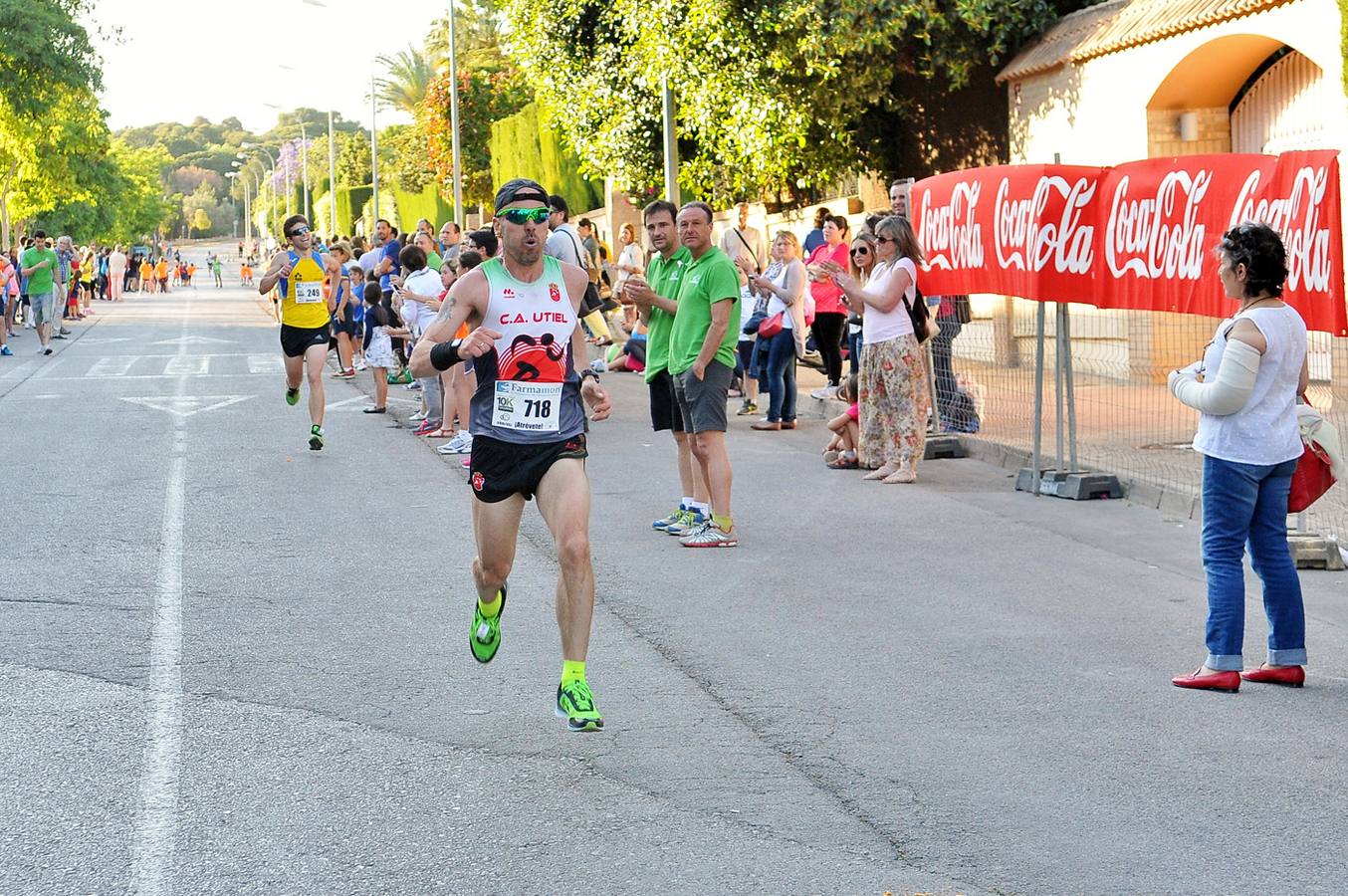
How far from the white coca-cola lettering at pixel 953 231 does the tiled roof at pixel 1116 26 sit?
4.76 metres

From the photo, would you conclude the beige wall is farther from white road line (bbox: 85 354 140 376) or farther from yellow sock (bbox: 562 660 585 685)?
white road line (bbox: 85 354 140 376)

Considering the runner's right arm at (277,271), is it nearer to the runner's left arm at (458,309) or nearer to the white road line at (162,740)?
the white road line at (162,740)

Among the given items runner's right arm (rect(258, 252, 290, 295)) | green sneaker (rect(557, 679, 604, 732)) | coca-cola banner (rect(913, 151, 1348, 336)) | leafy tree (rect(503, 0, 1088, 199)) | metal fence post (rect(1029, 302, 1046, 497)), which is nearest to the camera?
green sneaker (rect(557, 679, 604, 732))

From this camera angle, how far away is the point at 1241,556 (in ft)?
21.6

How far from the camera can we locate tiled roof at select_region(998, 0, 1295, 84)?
1670cm

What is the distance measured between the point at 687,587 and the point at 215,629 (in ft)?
7.52

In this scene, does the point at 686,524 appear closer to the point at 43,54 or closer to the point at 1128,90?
the point at 1128,90

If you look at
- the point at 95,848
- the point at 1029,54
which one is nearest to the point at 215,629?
the point at 95,848

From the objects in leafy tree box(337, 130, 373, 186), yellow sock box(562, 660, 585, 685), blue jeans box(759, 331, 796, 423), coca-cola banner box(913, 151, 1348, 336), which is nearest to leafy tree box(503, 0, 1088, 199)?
blue jeans box(759, 331, 796, 423)

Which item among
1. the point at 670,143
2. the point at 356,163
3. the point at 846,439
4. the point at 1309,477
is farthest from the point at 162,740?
the point at 356,163

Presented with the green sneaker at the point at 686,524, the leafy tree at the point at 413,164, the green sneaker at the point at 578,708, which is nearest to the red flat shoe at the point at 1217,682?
the green sneaker at the point at 578,708

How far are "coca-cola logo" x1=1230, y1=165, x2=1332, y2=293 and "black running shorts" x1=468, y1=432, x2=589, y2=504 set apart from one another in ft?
13.3

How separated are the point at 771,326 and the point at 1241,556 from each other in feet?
29.3

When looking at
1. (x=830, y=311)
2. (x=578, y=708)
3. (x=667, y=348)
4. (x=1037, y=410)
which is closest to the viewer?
(x=578, y=708)
